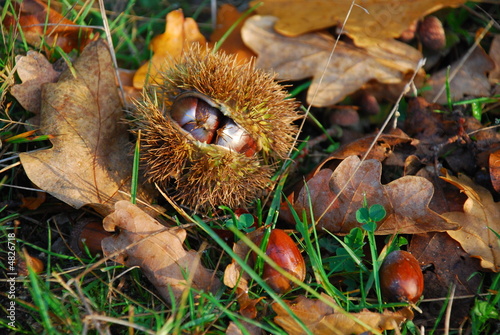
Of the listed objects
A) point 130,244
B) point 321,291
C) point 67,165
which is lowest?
point 321,291

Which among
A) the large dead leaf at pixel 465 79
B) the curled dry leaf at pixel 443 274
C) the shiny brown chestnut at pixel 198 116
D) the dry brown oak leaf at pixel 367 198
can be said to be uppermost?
the shiny brown chestnut at pixel 198 116

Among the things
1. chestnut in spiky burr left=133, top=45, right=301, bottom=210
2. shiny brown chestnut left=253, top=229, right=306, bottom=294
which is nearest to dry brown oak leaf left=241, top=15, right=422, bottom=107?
chestnut in spiky burr left=133, top=45, right=301, bottom=210

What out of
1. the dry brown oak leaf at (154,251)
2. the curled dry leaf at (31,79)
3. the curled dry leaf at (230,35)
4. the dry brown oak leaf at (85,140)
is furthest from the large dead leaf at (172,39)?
the dry brown oak leaf at (154,251)

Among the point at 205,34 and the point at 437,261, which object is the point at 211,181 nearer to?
the point at 437,261

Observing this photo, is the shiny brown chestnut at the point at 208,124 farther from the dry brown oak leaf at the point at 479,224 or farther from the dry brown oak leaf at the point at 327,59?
the dry brown oak leaf at the point at 479,224

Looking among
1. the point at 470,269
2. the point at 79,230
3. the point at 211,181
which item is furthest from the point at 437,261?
the point at 79,230

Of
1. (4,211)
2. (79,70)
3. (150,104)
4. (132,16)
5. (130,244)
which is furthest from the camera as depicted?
(132,16)
